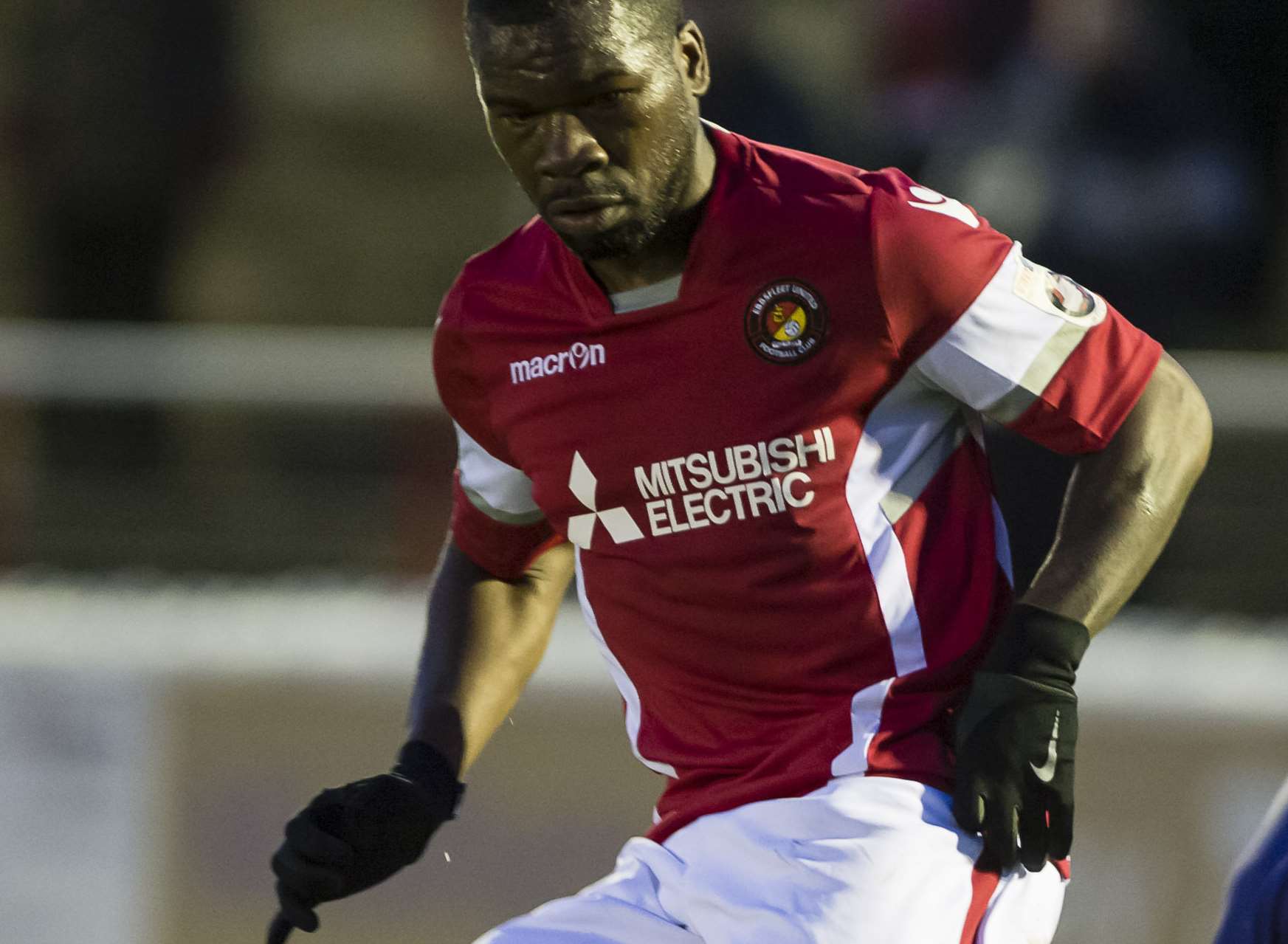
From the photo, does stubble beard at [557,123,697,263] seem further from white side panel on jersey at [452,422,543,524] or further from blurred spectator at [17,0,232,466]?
blurred spectator at [17,0,232,466]

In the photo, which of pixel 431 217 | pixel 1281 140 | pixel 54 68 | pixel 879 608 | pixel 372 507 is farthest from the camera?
pixel 431 217

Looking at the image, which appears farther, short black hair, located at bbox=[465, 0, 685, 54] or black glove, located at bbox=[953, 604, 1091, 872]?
short black hair, located at bbox=[465, 0, 685, 54]

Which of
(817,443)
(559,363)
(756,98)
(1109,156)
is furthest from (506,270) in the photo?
(1109,156)

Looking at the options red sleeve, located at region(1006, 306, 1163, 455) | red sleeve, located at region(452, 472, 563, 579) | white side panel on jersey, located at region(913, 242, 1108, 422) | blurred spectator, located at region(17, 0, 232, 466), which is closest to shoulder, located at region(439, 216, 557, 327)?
red sleeve, located at region(452, 472, 563, 579)

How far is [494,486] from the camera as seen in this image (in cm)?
325

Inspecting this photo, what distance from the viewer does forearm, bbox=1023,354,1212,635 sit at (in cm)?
269

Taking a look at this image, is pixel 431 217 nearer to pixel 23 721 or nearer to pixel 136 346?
pixel 136 346

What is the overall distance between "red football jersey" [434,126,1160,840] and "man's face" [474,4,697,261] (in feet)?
0.36

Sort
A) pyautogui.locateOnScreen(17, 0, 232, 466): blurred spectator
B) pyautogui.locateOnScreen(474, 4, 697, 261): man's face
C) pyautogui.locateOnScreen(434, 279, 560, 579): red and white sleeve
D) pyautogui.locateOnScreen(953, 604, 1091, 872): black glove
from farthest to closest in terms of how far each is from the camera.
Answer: pyautogui.locateOnScreen(17, 0, 232, 466): blurred spectator → pyautogui.locateOnScreen(434, 279, 560, 579): red and white sleeve → pyautogui.locateOnScreen(474, 4, 697, 261): man's face → pyautogui.locateOnScreen(953, 604, 1091, 872): black glove

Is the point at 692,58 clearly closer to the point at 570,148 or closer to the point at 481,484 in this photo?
the point at 570,148

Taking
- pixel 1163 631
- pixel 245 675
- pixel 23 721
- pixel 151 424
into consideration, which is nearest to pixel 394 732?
pixel 245 675

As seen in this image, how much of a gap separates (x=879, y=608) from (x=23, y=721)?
292 centimetres

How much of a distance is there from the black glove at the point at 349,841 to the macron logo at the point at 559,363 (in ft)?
2.09

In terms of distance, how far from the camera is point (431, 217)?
9242 mm
